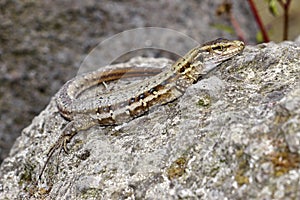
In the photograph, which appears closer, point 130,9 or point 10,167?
point 10,167

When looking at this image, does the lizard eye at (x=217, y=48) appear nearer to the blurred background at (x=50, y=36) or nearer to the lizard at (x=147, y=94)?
the lizard at (x=147, y=94)

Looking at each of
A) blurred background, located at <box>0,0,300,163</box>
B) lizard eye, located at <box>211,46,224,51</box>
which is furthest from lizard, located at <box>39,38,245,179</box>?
blurred background, located at <box>0,0,300,163</box>

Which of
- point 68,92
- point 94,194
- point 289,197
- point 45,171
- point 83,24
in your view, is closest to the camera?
point 289,197

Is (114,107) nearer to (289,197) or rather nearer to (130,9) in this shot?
(289,197)

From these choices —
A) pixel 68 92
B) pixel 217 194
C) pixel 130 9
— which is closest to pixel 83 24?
pixel 130 9

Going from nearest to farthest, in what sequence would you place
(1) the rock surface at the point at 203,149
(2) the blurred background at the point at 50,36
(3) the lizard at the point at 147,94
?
(1) the rock surface at the point at 203,149
(3) the lizard at the point at 147,94
(2) the blurred background at the point at 50,36

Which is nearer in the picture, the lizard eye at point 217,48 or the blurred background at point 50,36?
the lizard eye at point 217,48

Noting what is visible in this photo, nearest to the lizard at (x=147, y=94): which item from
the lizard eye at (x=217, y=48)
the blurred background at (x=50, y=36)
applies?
the lizard eye at (x=217, y=48)

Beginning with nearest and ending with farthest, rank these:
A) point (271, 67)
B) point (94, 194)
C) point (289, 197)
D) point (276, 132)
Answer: point (289, 197) → point (276, 132) → point (94, 194) → point (271, 67)
